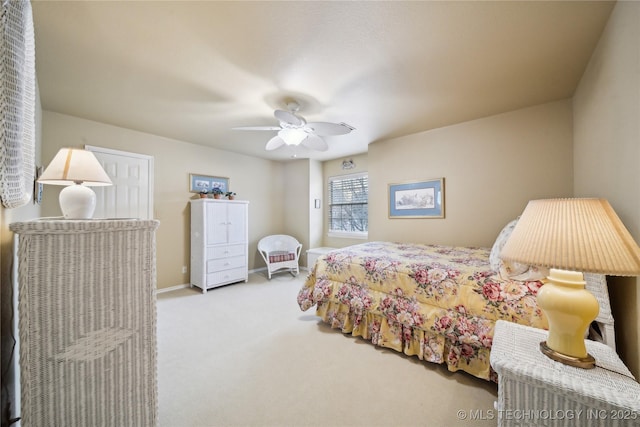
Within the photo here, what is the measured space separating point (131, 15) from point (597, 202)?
2.60 m

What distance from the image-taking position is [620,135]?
4.32 ft

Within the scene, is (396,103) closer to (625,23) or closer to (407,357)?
(625,23)

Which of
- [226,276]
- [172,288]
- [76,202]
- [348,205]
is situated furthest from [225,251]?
[76,202]

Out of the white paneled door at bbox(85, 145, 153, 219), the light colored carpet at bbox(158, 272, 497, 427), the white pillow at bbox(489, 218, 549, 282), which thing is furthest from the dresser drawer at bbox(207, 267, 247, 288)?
the white pillow at bbox(489, 218, 549, 282)

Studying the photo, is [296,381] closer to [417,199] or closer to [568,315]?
[568,315]

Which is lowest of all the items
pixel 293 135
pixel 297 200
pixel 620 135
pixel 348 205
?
pixel 348 205

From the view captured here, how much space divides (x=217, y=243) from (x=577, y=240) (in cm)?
389

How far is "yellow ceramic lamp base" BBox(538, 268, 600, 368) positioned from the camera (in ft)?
3.22

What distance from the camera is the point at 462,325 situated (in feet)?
5.66

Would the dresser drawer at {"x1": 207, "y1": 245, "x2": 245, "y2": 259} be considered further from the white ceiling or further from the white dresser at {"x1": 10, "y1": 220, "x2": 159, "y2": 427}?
the white dresser at {"x1": 10, "y1": 220, "x2": 159, "y2": 427}

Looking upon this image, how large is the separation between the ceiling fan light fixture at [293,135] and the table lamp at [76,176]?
4.85ft

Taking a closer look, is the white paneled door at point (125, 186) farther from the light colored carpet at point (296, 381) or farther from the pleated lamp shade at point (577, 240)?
the pleated lamp shade at point (577, 240)

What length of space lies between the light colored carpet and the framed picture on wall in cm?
205

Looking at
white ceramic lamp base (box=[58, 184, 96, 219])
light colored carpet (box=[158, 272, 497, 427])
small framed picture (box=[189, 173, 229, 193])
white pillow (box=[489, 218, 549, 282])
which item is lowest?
light colored carpet (box=[158, 272, 497, 427])
